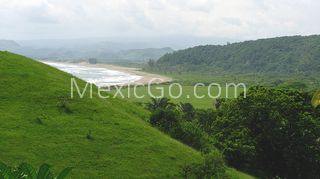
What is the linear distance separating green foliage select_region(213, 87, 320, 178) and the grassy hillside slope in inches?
278

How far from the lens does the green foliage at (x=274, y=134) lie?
3438 centimetres

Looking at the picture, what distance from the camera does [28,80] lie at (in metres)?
32.6

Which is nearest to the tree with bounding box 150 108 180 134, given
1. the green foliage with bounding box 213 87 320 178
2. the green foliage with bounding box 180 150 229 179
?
the green foliage with bounding box 213 87 320 178

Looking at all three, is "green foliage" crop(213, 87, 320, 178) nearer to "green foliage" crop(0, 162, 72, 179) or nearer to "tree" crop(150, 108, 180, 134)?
"tree" crop(150, 108, 180, 134)

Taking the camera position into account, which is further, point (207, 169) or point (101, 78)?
point (101, 78)

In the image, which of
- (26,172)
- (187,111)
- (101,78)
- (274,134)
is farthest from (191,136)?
(101,78)

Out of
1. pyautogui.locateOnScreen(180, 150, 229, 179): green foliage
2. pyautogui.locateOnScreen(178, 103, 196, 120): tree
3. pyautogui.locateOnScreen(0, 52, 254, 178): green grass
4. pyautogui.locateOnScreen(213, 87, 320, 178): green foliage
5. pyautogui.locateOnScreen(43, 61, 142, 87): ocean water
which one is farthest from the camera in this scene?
pyautogui.locateOnScreen(43, 61, 142, 87): ocean water

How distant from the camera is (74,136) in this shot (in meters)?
25.6

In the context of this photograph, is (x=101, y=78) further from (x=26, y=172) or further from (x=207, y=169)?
(x=26, y=172)

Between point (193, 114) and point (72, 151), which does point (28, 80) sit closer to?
point (72, 151)

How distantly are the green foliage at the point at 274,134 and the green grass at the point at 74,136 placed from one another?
6.31 m

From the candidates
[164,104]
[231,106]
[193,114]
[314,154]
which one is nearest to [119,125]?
[231,106]

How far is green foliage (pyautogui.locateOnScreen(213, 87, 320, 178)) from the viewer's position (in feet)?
113

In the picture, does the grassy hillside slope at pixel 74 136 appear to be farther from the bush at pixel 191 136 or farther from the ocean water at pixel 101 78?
the ocean water at pixel 101 78
